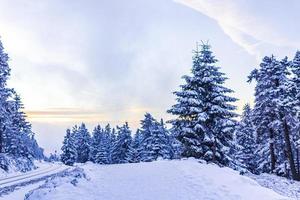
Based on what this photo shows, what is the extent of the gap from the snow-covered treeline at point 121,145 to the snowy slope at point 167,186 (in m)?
33.6

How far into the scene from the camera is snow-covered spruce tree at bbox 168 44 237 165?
31.9 meters

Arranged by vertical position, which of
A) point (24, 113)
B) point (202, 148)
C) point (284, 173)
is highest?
point (24, 113)

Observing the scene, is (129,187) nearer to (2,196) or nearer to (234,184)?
(234,184)

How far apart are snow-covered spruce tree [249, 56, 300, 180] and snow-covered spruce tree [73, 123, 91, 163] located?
192ft

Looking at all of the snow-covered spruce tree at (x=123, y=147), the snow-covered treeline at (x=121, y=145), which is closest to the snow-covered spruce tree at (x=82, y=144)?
the snow-covered treeline at (x=121, y=145)

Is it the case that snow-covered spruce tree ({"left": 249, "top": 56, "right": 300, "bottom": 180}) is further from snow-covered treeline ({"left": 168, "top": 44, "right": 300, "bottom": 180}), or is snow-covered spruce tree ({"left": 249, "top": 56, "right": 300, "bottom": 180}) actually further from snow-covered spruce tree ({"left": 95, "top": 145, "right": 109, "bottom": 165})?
snow-covered spruce tree ({"left": 95, "top": 145, "right": 109, "bottom": 165})

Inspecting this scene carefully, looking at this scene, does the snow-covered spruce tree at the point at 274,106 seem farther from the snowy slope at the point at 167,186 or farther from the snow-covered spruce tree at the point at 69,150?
the snow-covered spruce tree at the point at 69,150

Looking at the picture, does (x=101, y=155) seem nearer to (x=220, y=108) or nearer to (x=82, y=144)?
(x=82, y=144)

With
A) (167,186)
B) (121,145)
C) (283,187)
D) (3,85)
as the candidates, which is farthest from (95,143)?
(167,186)

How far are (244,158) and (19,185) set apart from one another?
39.8m

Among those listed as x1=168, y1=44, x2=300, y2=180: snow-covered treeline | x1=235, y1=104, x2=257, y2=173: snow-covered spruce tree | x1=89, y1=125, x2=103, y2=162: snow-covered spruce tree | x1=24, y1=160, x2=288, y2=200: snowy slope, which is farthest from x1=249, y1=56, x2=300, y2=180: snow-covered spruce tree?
x1=89, y1=125, x2=103, y2=162: snow-covered spruce tree

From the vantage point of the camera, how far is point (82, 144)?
9706 cm

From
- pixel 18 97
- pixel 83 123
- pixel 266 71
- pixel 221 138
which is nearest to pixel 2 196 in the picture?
pixel 221 138

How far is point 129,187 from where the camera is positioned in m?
19.0
